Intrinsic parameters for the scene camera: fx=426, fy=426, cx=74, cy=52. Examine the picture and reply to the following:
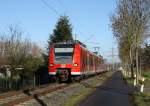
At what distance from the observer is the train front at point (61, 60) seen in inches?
1469

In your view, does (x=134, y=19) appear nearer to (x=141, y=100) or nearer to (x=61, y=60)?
(x=61, y=60)

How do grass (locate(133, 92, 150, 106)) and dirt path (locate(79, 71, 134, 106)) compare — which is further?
dirt path (locate(79, 71, 134, 106))

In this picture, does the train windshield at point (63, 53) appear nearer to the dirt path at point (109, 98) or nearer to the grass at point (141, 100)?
the dirt path at point (109, 98)

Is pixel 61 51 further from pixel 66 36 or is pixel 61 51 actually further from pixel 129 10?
pixel 66 36

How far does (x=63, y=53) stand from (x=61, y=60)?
2.12 ft

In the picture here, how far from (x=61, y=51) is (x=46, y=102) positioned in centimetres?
1772

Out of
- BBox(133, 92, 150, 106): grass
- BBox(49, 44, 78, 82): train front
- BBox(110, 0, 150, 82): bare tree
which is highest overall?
BBox(110, 0, 150, 82): bare tree

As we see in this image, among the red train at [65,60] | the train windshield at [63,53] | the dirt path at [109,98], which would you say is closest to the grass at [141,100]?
the dirt path at [109,98]

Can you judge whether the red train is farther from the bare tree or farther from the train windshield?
the bare tree

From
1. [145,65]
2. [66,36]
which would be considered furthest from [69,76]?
[145,65]

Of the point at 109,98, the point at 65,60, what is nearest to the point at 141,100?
the point at 109,98

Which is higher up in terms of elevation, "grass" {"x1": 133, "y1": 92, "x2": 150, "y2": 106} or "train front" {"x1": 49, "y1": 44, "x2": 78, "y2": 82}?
"train front" {"x1": 49, "y1": 44, "x2": 78, "y2": 82}

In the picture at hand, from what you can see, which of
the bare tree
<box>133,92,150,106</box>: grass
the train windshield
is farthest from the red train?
<box>133,92,150,106</box>: grass

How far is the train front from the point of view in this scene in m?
37.3
